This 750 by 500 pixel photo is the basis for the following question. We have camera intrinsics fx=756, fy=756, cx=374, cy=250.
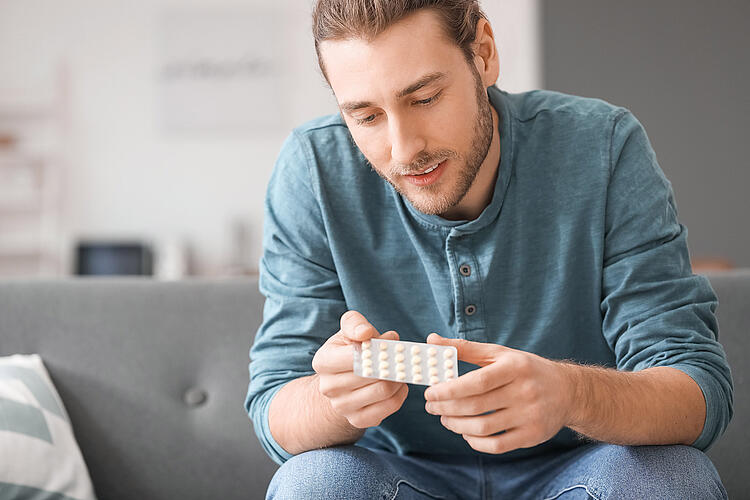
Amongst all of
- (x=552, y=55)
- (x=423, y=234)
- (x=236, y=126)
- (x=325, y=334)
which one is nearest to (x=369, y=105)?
(x=423, y=234)

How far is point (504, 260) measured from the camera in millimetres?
1178

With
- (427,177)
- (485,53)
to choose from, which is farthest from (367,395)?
(485,53)

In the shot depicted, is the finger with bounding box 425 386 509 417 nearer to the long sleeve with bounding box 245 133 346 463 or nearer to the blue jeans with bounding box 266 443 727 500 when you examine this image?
the blue jeans with bounding box 266 443 727 500

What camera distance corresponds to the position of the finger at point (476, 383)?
0.83 m

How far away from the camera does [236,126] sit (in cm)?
467

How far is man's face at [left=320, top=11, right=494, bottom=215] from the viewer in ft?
3.39

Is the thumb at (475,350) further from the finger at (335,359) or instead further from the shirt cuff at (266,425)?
the shirt cuff at (266,425)

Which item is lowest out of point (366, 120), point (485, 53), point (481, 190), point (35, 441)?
point (35, 441)

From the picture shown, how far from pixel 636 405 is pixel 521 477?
271 millimetres

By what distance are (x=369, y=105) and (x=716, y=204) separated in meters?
3.26

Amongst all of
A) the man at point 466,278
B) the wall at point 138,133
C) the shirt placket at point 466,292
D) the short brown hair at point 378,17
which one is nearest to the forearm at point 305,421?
the man at point 466,278

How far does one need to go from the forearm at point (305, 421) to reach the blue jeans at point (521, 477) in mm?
22

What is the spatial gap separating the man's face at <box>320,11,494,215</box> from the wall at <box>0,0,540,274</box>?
3579mm

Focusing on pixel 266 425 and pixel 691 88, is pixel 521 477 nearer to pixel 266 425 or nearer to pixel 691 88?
pixel 266 425
